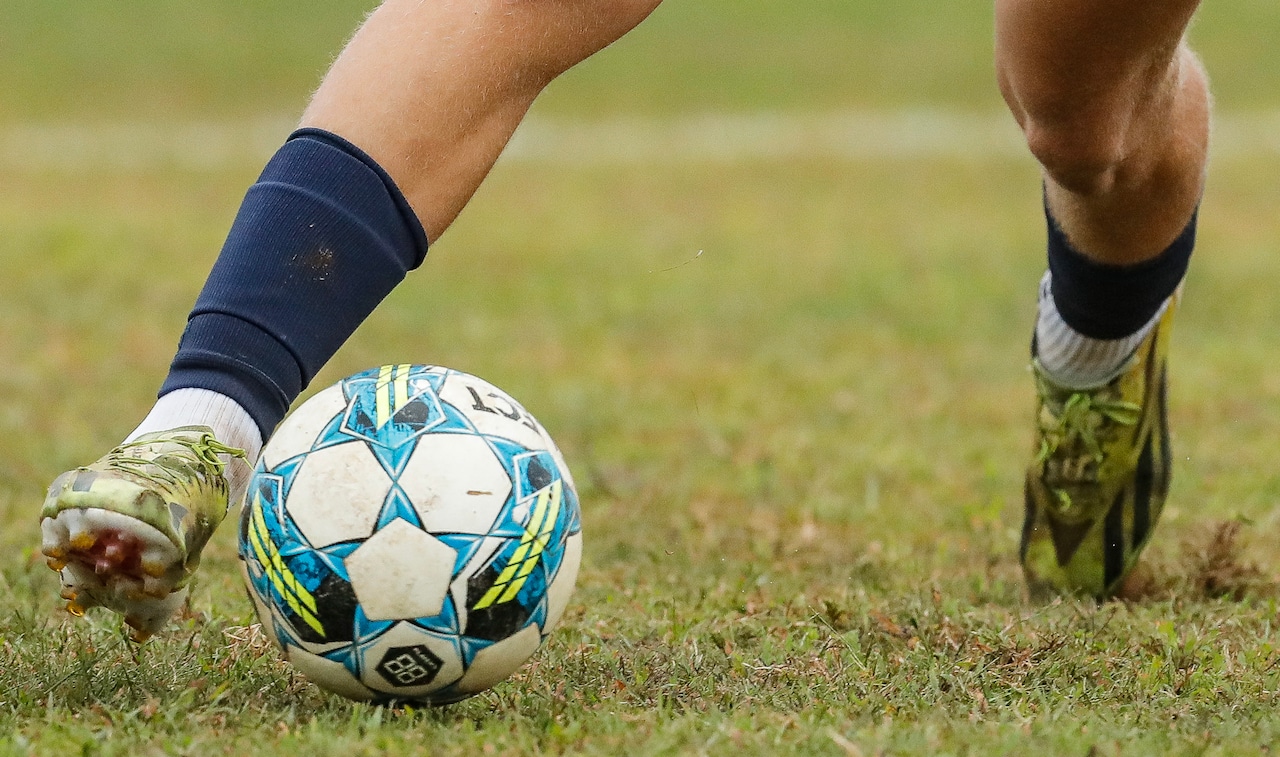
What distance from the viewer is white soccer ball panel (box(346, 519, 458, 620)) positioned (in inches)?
87.9

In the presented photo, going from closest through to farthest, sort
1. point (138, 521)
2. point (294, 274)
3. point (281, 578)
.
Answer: point (138, 521)
point (281, 578)
point (294, 274)

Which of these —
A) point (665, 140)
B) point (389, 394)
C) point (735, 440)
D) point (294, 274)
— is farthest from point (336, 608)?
point (665, 140)

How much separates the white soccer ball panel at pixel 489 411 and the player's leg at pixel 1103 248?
1019 mm

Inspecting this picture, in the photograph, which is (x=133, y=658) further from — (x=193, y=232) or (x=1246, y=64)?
(x=1246, y=64)

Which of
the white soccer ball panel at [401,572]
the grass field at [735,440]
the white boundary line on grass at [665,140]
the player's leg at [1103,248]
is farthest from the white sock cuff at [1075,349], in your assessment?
the white boundary line on grass at [665,140]

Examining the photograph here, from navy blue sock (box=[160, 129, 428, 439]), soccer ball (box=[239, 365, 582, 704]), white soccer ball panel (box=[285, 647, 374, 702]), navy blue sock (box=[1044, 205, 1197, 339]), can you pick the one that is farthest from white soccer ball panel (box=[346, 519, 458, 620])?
navy blue sock (box=[1044, 205, 1197, 339])

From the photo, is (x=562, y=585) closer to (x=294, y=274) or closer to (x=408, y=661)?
(x=408, y=661)

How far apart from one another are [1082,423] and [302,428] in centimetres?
175

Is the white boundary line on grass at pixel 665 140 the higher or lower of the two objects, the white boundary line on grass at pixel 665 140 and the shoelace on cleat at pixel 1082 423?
the lower

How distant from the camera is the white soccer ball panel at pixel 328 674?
2.28 m

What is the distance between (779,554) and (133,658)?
1.71m

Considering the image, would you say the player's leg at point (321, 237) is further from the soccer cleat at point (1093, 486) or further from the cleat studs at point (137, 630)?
the soccer cleat at point (1093, 486)

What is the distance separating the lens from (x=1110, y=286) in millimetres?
3127

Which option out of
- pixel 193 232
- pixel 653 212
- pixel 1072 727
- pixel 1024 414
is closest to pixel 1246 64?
pixel 653 212
